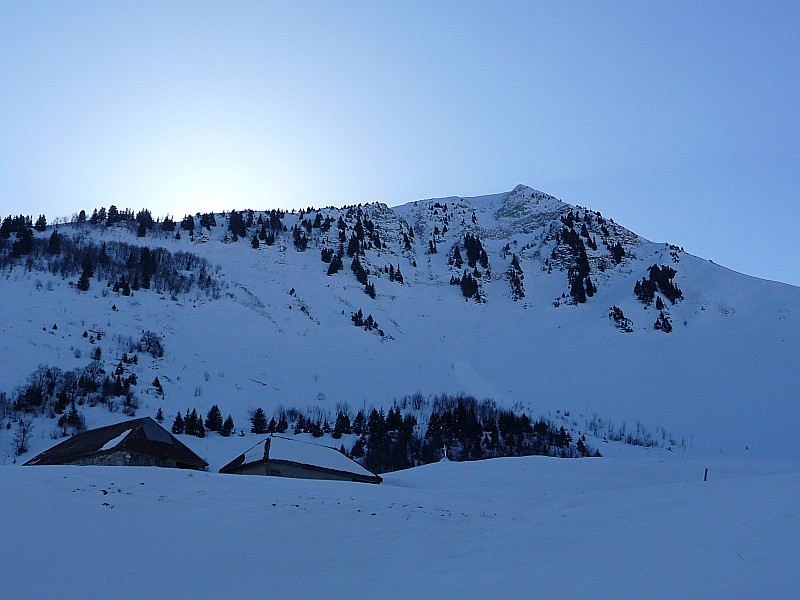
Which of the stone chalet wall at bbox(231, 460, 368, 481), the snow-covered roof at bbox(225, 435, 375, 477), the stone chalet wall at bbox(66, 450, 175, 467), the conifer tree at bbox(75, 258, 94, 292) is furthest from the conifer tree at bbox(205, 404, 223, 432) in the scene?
the conifer tree at bbox(75, 258, 94, 292)

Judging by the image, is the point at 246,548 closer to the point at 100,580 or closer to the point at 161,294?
the point at 100,580

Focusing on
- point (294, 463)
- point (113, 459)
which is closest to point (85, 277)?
point (113, 459)

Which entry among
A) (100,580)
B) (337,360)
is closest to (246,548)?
(100,580)

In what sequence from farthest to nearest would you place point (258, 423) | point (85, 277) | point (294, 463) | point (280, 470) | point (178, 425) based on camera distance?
point (85, 277)
point (258, 423)
point (178, 425)
point (294, 463)
point (280, 470)

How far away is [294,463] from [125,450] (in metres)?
8.74

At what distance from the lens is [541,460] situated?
1592 inches

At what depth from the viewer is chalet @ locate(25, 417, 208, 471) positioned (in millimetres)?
31828

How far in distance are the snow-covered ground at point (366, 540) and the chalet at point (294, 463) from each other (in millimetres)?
14311

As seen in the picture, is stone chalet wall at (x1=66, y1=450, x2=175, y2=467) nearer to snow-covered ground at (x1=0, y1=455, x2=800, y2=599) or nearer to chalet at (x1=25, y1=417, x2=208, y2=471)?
chalet at (x1=25, y1=417, x2=208, y2=471)

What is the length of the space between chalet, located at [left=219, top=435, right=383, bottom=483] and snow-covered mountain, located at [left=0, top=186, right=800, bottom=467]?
18924 mm

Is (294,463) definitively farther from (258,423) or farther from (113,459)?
(258,423)

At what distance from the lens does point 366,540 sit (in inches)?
555

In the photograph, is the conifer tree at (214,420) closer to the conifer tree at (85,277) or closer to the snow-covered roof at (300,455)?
the snow-covered roof at (300,455)

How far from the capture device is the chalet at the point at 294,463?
34.6m
